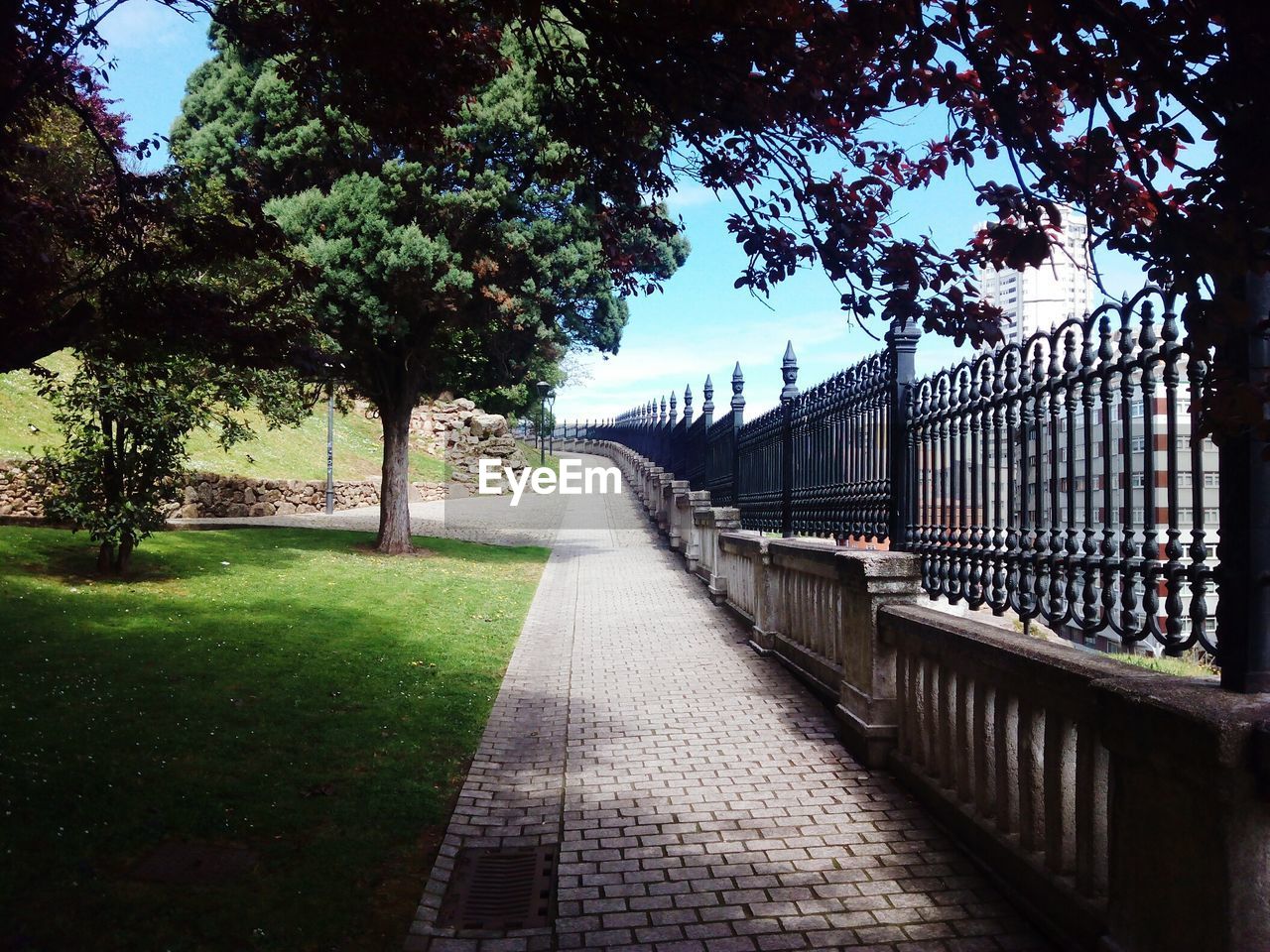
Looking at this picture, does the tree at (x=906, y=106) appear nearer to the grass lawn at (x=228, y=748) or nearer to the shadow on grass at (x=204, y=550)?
the grass lawn at (x=228, y=748)

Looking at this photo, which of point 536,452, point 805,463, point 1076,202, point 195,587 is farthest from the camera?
point 536,452

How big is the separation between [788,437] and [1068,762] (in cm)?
629

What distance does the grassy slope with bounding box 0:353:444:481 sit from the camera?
22141mm

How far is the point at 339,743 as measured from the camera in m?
5.80

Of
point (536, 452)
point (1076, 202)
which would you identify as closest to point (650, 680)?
point (1076, 202)

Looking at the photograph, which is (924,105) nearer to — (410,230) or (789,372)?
(789,372)

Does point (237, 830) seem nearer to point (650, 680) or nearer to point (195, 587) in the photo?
point (650, 680)

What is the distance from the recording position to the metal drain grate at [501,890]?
3.62 m

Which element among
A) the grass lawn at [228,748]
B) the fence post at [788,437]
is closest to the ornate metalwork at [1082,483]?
the grass lawn at [228,748]

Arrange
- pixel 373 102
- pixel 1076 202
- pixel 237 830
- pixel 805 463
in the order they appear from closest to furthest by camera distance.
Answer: pixel 1076 202 → pixel 237 830 → pixel 373 102 → pixel 805 463

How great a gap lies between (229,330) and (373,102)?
175 cm

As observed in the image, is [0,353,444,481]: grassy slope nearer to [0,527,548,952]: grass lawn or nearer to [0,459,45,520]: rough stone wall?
[0,459,45,520]: rough stone wall

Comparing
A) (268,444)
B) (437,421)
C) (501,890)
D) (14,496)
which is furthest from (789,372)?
(437,421)

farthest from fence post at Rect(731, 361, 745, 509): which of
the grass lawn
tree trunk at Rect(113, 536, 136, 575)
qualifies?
tree trunk at Rect(113, 536, 136, 575)
